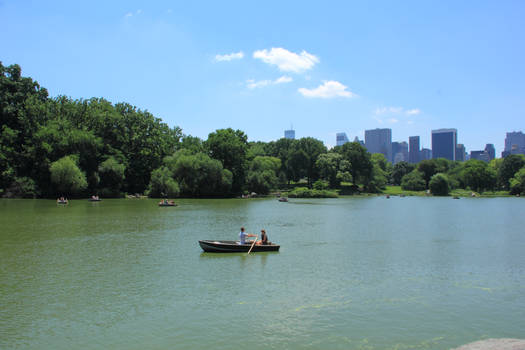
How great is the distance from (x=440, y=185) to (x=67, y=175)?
329ft

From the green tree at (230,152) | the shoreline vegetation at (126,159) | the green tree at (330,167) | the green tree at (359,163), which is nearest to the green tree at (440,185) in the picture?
the shoreline vegetation at (126,159)

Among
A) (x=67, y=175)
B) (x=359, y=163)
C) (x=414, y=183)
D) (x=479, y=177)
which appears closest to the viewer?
(x=67, y=175)

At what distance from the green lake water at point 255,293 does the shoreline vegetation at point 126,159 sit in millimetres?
42718

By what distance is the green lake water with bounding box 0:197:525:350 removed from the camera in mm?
11242

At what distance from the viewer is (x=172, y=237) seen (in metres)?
28.9

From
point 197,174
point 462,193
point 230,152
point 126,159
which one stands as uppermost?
point 230,152

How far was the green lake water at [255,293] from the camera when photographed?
11.2 metres

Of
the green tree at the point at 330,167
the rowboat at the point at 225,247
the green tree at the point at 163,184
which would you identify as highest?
the green tree at the point at 330,167

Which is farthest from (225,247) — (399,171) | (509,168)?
(399,171)

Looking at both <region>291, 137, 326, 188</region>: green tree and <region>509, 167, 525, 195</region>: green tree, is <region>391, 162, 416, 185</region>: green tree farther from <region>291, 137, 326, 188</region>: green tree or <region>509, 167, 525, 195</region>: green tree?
<region>291, 137, 326, 188</region>: green tree

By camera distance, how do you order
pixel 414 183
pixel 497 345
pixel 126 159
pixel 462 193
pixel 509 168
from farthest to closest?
1. pixel 414 183
2. pixel 509 168
3. pixel 462 193
4. pixel 126 159
5. pixel 497 345

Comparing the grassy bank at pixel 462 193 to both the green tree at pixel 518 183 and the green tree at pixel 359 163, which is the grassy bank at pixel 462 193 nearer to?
the green tree at pixel 518 183

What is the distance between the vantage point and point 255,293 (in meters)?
15.4

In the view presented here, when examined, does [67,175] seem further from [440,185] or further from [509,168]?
[509,168]
